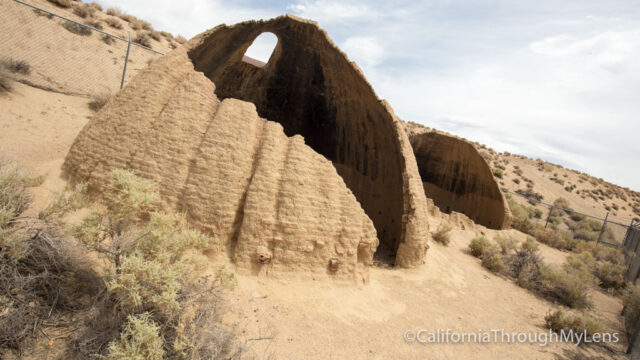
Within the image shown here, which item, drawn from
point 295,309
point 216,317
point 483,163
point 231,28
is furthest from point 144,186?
point 483,163

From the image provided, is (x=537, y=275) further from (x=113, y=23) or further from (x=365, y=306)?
(x=113, y=23)

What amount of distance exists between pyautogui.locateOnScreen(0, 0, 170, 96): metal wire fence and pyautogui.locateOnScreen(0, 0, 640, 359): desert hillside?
346 cm

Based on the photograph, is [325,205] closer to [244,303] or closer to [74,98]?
[244,303]

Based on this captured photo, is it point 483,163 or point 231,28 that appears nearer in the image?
point 231,28

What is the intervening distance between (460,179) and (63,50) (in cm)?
1673

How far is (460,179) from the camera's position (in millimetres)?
10727

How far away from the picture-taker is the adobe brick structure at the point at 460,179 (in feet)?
33.1

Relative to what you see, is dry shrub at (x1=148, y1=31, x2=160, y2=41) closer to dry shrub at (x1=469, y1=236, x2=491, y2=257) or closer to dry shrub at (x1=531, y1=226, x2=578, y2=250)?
dry shrub at (x1=469, y1=236, x2=491, y2=257)

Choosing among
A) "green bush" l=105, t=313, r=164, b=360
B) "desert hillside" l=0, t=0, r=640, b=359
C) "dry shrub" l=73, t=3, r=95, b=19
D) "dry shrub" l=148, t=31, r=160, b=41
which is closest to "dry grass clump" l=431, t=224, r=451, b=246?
"desert hillside" l=0, t=0, r=640, b=359

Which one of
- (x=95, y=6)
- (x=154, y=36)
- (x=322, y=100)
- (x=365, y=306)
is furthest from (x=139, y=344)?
(x=95, y=6)

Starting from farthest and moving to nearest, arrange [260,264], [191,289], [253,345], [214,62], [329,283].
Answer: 1. [214,62]
2. [329,283]
3. [260,264]
4. [253,345]
5. [191,289]

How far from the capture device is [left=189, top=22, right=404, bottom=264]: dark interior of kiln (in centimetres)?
613

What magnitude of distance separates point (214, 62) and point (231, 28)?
2.84 ft

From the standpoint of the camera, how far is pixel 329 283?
4.39 m
